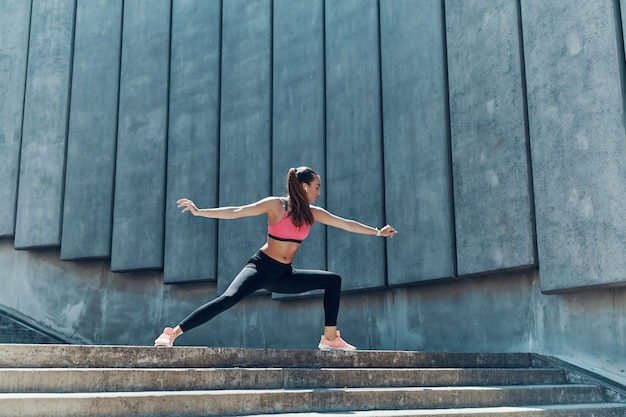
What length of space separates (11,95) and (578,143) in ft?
32.5

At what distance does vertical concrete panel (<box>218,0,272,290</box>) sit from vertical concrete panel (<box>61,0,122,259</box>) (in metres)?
2.14

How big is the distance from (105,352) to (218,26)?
7605mm

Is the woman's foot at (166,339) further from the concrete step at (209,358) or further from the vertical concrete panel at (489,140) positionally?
the vertical concrete panel at (489,140)

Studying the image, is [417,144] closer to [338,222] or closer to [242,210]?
[338,222]

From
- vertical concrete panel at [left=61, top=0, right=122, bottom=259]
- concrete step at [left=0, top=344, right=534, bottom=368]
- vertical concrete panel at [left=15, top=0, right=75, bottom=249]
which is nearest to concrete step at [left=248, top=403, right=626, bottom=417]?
concrete step at [left=0, top=344, right=534, bottom=368]

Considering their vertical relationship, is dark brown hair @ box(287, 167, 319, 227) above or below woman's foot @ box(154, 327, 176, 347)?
above

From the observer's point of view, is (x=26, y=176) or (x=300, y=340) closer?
(x=300, y=340)

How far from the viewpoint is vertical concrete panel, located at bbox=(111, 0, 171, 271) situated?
37.1 ft

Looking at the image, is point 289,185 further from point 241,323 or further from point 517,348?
point 241,323

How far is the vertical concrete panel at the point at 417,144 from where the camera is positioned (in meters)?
8.49

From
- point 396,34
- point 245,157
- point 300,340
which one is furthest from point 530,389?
point 245,157

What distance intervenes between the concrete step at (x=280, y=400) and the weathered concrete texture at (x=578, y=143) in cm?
127

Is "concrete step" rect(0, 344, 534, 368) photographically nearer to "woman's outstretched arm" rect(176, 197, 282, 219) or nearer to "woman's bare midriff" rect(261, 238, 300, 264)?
"woman's bare midriff" rect(261, 238, 300, 264)

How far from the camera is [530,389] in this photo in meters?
6.06
